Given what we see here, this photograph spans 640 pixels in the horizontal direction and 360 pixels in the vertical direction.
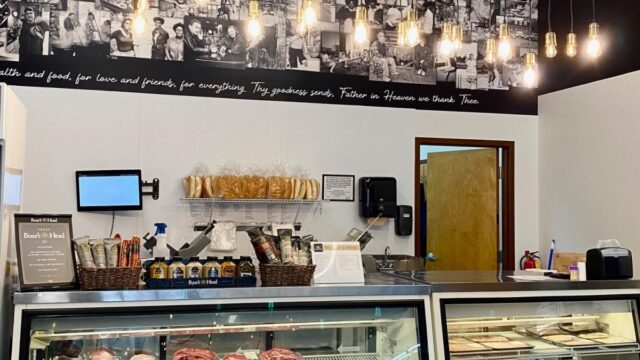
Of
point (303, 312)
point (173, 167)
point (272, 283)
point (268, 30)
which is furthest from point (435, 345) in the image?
point (268, 30)

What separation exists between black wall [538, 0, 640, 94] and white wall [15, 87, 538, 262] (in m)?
1.02

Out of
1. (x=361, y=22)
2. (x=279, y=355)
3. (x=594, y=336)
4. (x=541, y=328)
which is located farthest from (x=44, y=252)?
(x=594, y=336)

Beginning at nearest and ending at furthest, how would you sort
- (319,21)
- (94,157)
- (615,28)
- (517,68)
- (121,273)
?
1. (121,273)
2. (94,157)
3. (615,28)
4. (319,21)
5. (517,68)

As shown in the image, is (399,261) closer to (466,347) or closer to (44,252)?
(466,347)

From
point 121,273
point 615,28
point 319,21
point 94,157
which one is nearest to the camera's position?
point 121,273

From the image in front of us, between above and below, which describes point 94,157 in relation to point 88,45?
below

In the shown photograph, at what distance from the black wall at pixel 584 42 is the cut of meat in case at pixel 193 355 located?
4431 millimetres

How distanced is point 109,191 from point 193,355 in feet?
9.22

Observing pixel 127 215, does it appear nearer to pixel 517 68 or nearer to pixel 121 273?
pixel 121 273

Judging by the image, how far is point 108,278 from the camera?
8.18 ft

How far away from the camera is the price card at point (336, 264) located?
9.37 ft

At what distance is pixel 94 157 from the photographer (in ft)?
17.0

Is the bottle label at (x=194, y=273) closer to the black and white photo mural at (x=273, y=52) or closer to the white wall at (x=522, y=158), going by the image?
the black and white photo mural at (x=273, y=52)

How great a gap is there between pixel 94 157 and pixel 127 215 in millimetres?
549
